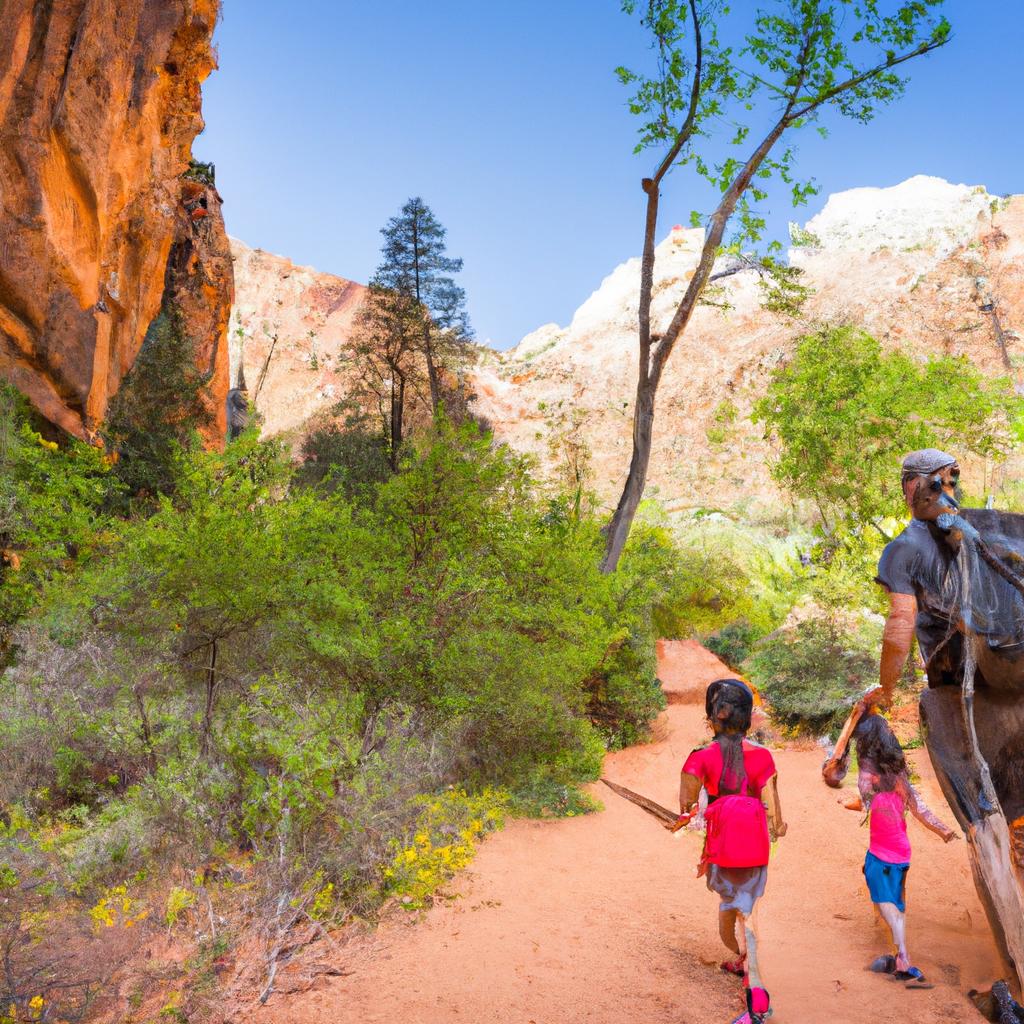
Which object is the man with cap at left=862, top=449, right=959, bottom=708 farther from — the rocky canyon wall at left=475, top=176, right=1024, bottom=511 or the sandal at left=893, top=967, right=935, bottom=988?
Result: the rocky canyon wall at left=475, top=176, right=1024, bottom=511

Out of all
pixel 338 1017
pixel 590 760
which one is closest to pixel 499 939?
pixel 338 1017

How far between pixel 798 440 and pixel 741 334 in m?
33.3

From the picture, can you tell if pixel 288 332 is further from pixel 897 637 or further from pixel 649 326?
pixel 897 637

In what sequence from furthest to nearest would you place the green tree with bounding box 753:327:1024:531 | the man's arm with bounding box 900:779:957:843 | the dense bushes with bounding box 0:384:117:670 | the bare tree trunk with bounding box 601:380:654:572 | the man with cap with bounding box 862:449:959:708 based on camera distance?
the green tree with bounding box 753:327:1024:531, the bare tree trunk with bounding box 601:380:654:572, the dense bushes with bounding box 0:384:117:670, the man's arm with bounding box 900:779:957:843, the man with cap with bounding box 862:449:959:708

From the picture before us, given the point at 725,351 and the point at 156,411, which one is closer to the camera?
the point at 156,411

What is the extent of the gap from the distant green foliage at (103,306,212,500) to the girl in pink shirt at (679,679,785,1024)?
51.5 feet

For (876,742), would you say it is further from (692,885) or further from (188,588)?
(188,588)

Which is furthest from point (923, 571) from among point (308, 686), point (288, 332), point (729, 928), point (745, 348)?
point (288, 332)

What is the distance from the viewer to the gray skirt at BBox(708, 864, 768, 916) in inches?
154

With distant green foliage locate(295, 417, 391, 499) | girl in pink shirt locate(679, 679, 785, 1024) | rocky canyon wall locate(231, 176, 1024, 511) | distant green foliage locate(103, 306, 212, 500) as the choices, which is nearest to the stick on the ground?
girl in pink shirt locate(679, 679, 785, 1024)

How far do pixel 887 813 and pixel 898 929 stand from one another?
61cm

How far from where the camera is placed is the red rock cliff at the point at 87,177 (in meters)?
15.1

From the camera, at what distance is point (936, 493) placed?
3.92 m

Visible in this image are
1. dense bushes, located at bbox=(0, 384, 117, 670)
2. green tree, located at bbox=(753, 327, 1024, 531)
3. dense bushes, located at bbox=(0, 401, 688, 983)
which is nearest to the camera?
dense bushes, located at bbox=(0, 401, 688, 983)
